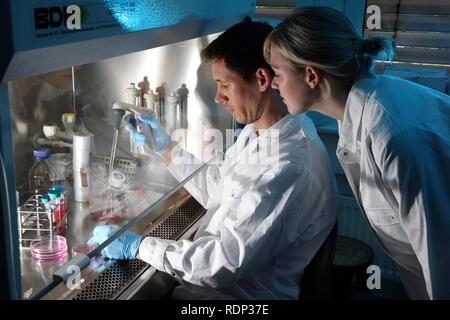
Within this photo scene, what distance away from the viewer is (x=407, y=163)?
3.70ft

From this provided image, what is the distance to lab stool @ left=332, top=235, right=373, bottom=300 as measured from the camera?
2164 mm

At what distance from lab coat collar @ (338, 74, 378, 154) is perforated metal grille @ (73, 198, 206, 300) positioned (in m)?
0.66

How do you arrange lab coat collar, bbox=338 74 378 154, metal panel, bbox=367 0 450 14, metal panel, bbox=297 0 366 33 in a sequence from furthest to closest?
metal panel, bbox=297 0 366 33 → metal panel, bbox=367 0 450 14 → lab coat collar, bbox=338 74 378 154

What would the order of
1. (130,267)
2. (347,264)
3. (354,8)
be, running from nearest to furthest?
(130,267) → (347,264) → (354,8)

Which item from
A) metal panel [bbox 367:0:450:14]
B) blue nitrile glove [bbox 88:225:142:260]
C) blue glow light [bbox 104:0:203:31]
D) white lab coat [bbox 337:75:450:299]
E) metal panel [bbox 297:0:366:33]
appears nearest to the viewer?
blue glow light [bbox 104:0:203:31]

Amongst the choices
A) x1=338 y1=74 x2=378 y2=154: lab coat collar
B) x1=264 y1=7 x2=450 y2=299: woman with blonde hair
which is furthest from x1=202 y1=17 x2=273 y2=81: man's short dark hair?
x1=338 y1=74 x2=378 y2=154: lab coat collar

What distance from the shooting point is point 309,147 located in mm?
1456

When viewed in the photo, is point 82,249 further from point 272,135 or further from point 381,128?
point 381,128

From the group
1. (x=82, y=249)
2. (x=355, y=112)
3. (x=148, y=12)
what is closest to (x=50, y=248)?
(x=82, y=249)

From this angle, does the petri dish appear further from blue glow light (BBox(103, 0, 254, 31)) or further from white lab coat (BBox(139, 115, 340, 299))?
blue glow light (BBox(103, 0, 254, 31))

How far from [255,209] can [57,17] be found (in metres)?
0.72
